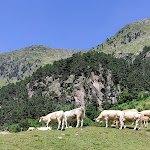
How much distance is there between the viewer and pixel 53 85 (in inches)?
5261

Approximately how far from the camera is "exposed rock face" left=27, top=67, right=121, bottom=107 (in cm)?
12119

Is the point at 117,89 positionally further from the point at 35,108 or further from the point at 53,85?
the point at 35,108

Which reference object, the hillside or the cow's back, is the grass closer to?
the cow's back

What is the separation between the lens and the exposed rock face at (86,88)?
398ft

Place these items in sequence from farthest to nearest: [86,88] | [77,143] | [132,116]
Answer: [86,88] < [132,116] < [77,143]

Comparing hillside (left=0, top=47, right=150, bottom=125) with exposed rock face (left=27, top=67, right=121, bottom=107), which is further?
exposed rock face (left=27, top=67, right=121, bottom=107)

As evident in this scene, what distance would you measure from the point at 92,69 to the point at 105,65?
13928mm

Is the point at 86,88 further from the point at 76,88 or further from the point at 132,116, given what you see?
the point at 132,116

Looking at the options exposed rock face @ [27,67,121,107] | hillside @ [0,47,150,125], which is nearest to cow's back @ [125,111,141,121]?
hillside @ [0,47,150,125]

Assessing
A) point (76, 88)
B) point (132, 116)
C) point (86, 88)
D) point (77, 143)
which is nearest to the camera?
point (77, 143)

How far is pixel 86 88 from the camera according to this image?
123 metres

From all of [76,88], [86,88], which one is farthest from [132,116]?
[86,88]

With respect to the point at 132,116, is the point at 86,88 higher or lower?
higher

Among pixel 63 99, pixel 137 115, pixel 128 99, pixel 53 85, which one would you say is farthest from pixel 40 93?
pixel 137 115
